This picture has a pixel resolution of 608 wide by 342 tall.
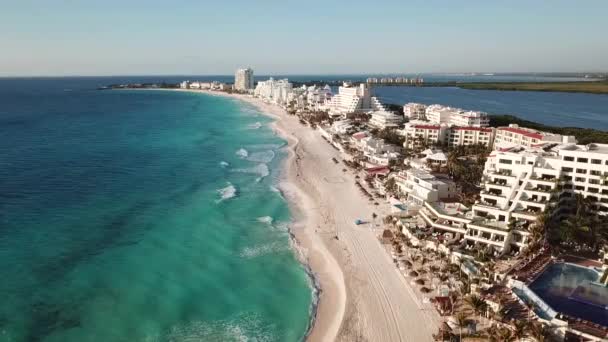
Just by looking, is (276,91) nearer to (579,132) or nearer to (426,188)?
(579,132)

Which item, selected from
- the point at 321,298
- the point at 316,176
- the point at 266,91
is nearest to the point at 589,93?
the point at 266,91

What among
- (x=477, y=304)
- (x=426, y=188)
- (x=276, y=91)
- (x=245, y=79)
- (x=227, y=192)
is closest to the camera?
(x=477, y=304)

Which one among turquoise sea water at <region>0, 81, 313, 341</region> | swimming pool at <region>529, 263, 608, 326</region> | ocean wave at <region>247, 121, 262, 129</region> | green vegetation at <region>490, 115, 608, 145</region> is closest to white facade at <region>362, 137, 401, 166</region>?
turquoise sea water at <region>0, 81, 313, 341</region>

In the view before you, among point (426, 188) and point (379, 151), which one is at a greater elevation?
point (379, 151)

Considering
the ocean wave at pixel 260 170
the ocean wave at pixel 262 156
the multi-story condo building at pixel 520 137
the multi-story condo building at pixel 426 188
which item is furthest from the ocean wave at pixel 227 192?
the multi-story condo building at pixel 520 137

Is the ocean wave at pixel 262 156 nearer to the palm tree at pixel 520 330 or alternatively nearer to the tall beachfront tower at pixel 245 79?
the palm tree at pixel 520 330

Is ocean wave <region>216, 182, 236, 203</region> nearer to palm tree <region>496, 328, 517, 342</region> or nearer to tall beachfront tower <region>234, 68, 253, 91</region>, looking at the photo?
palm tree <region>496, 328, 517, 342</region>

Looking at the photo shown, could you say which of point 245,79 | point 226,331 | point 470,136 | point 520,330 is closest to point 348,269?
point 226,331

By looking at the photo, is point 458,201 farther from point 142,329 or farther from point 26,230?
point 26,230
